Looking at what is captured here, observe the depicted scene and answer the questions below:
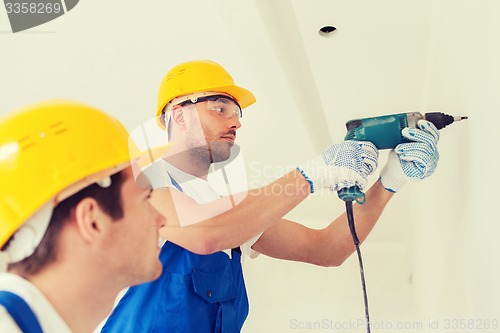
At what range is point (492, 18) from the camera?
1109mm

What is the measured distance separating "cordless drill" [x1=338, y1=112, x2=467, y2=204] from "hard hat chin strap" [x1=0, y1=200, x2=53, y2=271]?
91 cm

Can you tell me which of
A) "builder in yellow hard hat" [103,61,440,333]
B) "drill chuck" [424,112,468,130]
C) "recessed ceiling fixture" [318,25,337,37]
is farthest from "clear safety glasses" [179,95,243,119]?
"drill chuck" [424,112,468,130]

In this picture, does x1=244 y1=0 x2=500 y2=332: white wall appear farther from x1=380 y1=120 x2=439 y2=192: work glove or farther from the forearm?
the forearm

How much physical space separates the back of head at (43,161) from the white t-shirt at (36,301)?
0.19ft

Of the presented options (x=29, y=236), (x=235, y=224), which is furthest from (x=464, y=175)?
(x=29, y=236)

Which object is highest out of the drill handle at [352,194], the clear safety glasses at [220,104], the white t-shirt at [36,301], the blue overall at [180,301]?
the clear safety glasses at [220,104]

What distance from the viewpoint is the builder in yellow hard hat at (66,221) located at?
0.99 meters

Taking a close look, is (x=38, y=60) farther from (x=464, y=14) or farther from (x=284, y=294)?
(x=284, y=294)

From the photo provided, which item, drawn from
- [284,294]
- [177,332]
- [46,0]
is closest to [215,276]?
[177,332]

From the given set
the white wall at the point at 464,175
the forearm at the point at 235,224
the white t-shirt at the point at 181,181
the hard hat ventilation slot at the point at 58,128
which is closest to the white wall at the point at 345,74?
the white wall at the point at 464,175

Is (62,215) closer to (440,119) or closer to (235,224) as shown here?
(235,224)

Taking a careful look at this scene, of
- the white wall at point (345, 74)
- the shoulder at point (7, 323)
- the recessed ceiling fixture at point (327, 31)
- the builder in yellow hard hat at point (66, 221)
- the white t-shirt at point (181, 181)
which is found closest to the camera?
the shoulder at point (7, 323)

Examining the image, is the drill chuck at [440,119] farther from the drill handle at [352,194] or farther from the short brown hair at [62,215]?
the short brown hair at [62,215]

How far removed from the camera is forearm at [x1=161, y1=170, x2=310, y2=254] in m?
1.48
